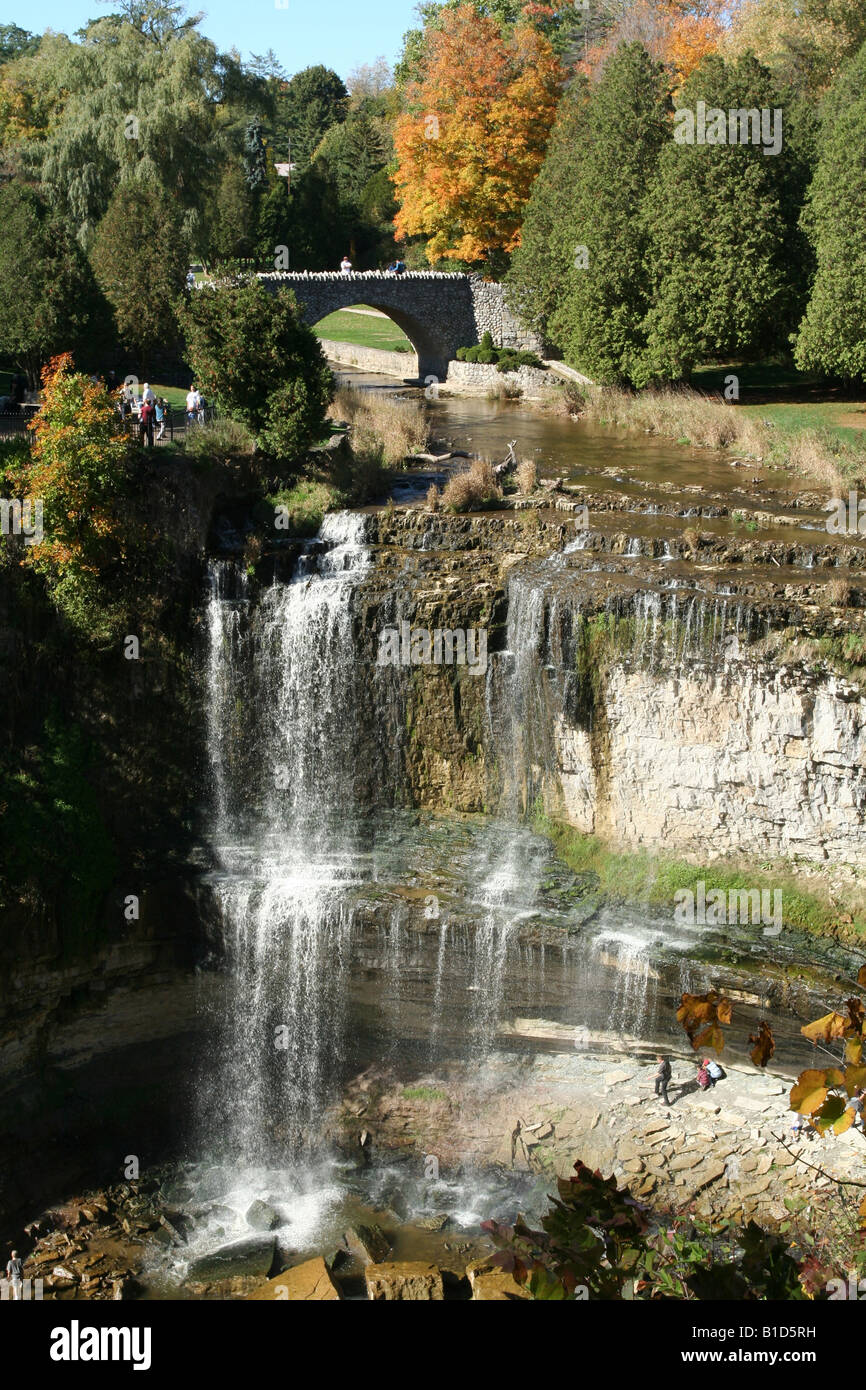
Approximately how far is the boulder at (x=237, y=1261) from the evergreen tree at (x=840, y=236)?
2388cm

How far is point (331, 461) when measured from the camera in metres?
25.7

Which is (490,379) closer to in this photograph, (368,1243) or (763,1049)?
(368,1243)

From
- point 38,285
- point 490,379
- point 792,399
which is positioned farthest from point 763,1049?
point 490,379

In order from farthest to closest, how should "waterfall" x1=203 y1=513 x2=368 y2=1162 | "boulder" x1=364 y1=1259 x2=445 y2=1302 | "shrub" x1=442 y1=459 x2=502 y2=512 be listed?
"shrub" x1=442 y1=459 x2=502 y2=512
"waterfall" x1=203 y1=513 x2=368 y2=1162
"boulder" x1=364 y1=1259 x2=445 y2=1302

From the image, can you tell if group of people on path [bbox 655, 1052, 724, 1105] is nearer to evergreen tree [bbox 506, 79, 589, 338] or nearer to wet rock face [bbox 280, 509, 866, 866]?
wet rock face [bbox 280, 509, 866, 866]

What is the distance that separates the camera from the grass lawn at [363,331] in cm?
5250

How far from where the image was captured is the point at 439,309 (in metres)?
46.2

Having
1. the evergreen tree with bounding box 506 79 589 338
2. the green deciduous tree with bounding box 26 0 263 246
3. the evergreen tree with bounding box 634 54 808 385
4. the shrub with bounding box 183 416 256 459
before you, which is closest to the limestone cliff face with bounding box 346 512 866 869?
the shrub with bounding box 183 416 256 459

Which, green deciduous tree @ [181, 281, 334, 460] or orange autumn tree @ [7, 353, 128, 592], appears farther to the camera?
green deciduous tree @ [181, 281, 334, 460]

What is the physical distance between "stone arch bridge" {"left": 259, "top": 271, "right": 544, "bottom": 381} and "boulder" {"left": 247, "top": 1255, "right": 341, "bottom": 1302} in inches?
1347

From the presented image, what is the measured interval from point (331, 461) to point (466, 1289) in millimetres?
15838

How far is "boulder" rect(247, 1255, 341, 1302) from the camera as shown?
15.4 metres
